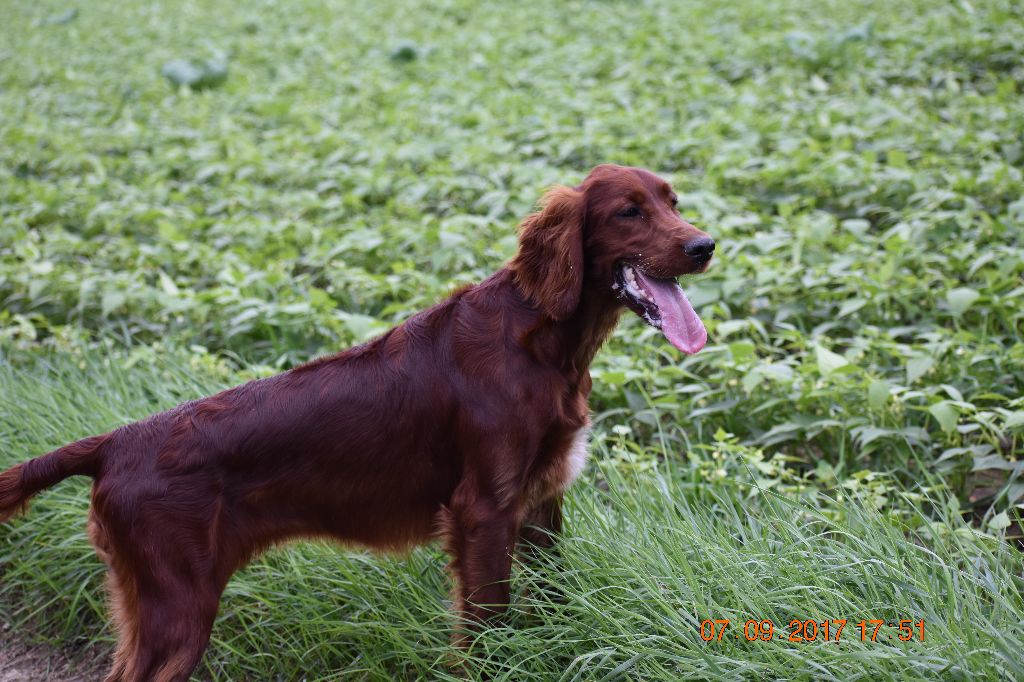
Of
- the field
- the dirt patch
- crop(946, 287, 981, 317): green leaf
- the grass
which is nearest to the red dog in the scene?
the grass

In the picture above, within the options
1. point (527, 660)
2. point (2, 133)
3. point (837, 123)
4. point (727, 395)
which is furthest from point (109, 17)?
point (527, 660)

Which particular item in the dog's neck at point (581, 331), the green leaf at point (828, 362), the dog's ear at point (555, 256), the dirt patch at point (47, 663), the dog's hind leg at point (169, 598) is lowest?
the dirt patch at point (47, 663)

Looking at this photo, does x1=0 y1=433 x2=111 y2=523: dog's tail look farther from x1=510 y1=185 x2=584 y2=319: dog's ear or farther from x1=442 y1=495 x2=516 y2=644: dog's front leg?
x1=510 y1=185 x2=584 y2=319: dog's ear

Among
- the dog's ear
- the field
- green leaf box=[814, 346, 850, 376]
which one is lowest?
the field

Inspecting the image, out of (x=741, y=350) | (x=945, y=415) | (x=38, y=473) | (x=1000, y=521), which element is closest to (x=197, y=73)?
(x=741, y=350)

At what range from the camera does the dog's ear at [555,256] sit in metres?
2.65

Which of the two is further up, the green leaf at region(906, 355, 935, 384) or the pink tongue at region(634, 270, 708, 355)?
the pink tongue at region(634, 270, 708, 355)

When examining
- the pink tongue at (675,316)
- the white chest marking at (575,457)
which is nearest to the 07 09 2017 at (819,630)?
the white chest marking at (575,457)

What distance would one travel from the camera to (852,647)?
2213mm

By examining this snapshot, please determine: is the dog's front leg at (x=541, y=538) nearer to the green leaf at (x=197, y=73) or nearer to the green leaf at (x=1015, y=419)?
the green leaf at (x=1015, y=419)

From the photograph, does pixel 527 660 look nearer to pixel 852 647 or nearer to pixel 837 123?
pixel 852 647

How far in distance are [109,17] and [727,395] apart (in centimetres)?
1503

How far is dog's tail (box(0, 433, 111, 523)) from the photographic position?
246 centimetres

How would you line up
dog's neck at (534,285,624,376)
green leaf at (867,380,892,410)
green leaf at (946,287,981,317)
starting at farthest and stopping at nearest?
green leaf at (946,287,981,317), green leaf at (867,380,892,410), dog's neck at (534,285,624,376)
